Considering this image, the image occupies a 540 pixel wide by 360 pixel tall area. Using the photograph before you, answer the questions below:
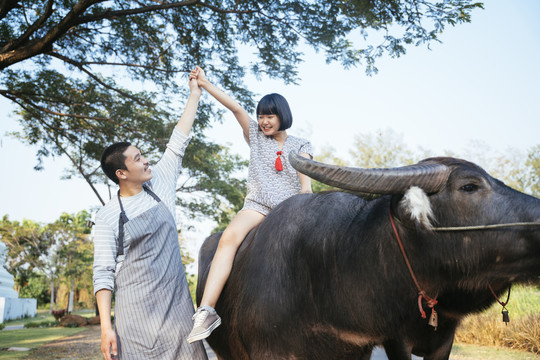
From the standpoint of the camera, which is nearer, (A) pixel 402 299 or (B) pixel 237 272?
A: (A) pixel 402 299

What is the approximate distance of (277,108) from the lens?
9.78 ft

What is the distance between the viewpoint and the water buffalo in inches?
66.2

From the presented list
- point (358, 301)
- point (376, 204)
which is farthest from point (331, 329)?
point (376, 204)

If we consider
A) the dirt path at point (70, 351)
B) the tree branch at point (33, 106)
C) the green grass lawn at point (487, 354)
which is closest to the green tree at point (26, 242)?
the dirt path at point (70, 351)

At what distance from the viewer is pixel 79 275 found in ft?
117

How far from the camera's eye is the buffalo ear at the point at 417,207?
167 centimetres

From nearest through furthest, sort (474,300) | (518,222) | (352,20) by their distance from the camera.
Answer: (518,222), (474,300), (352,20)

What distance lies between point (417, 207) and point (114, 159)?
6.70ft

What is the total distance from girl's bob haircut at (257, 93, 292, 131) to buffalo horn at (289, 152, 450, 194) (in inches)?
50.5

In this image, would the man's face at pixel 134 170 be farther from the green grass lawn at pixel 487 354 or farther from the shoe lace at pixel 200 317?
the green grass lawn at pixel 487 354

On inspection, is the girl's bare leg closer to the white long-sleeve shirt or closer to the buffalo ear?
the white long-sleeve shirt

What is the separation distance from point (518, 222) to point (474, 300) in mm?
405

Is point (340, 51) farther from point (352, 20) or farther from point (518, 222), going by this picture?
point (518, 222)

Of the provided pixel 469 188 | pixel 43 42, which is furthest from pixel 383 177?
pixel 43 42
